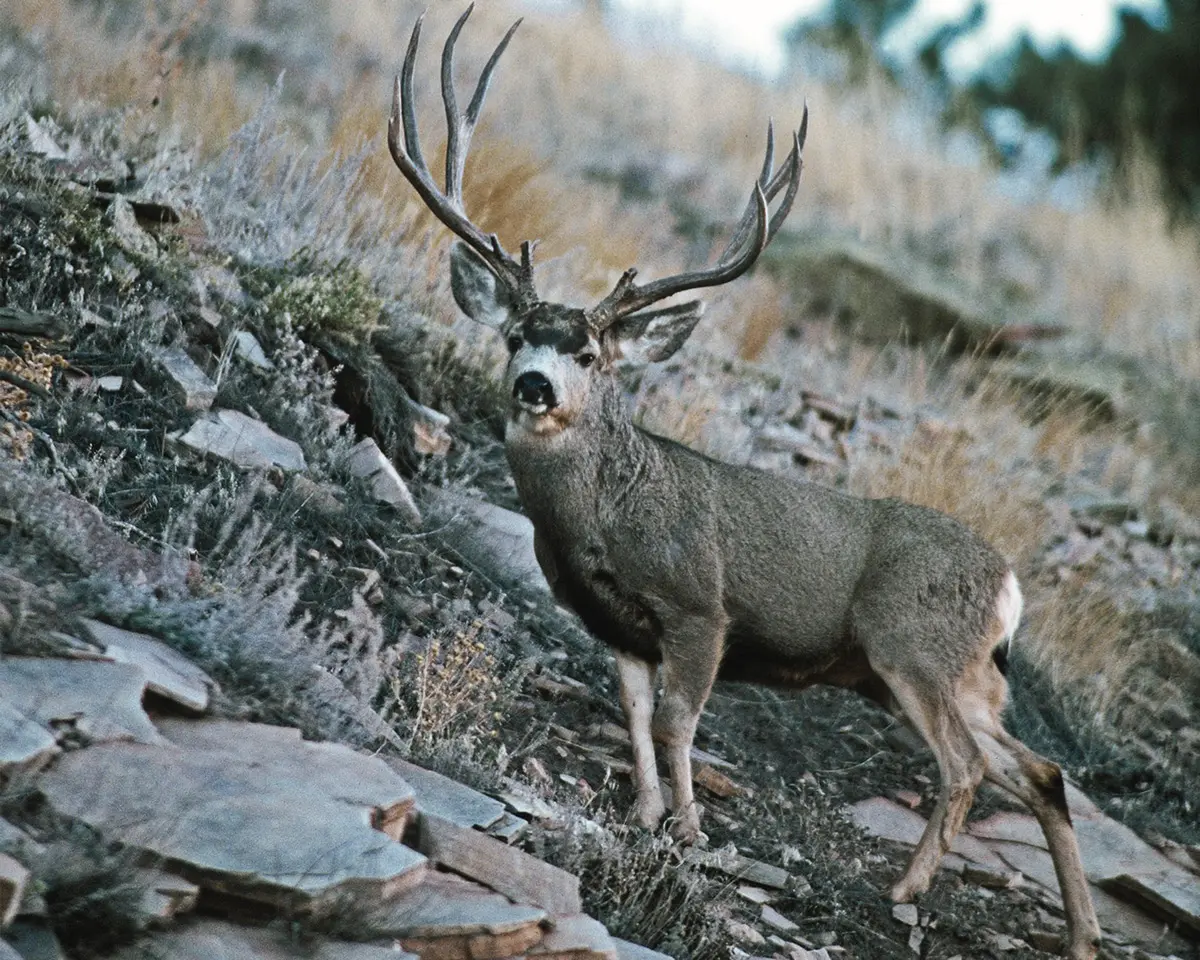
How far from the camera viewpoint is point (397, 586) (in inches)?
267

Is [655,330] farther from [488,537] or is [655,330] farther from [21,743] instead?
[21,743]

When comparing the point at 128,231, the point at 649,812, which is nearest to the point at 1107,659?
the point at 649,812

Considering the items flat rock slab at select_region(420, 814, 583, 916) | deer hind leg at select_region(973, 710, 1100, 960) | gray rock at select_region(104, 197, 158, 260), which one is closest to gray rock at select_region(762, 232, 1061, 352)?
gray rock at select_region(104, 197, 158, 260)

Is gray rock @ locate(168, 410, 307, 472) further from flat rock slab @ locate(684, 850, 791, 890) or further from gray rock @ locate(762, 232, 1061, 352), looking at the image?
gray rock @ locate(762, 232, 1061, 352)

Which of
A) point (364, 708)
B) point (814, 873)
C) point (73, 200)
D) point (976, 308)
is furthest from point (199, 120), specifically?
point (976, 308)

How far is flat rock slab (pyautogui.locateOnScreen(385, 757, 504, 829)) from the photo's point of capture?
15.9ft

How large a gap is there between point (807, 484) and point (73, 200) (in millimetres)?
3797

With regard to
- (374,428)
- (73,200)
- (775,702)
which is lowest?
(775,702)

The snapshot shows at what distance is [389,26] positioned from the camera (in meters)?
16.8

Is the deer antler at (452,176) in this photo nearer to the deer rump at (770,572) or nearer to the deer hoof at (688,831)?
the deer rump at (770,572)

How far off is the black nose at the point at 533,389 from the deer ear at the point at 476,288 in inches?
25.9

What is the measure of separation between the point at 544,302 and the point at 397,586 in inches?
55.8

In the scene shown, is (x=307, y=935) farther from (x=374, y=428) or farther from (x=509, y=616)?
(x=374, y=428)

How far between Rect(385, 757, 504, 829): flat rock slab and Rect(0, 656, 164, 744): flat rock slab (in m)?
0.93
